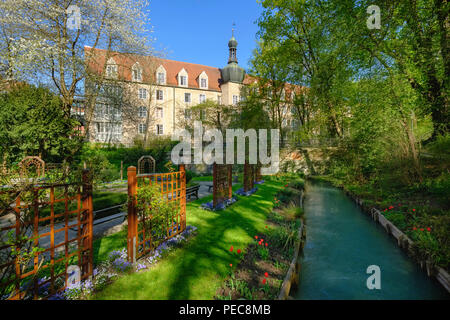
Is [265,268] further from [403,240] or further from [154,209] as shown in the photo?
[403,240]

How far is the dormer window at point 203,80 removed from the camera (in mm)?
37800

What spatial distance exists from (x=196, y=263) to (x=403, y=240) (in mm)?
6374

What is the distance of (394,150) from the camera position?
36.3ft

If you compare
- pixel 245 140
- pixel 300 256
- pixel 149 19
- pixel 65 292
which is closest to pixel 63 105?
pixel 149 19

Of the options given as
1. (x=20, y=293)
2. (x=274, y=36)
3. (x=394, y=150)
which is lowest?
(x=20, y=293)

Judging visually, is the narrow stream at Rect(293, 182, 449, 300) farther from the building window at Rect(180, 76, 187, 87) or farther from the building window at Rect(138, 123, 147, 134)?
the building window at Rect(180, 76, 187, 87)

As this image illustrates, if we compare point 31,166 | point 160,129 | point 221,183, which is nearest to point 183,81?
point 160,129

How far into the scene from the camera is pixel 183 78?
3641cm

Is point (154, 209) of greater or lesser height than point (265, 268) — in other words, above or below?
above

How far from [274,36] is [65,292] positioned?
78.9 ft

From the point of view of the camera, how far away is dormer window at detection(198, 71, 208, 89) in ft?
124

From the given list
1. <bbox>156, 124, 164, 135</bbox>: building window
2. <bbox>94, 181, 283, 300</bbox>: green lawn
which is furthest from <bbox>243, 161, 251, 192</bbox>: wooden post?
<bbox>156, 124, 164, 135</bbox>: building window
